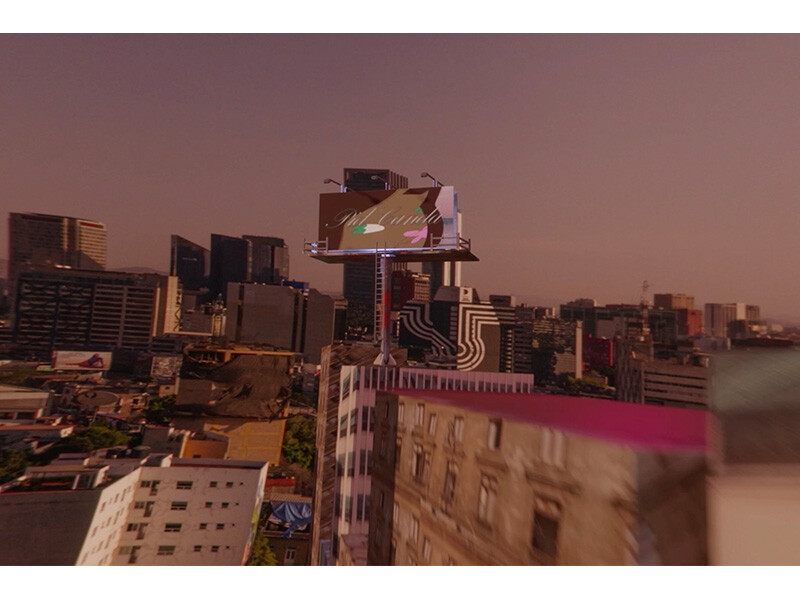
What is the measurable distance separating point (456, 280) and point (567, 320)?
56.2ft

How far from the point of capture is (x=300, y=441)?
1236 inches

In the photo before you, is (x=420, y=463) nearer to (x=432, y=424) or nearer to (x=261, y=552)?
(x=432, y=424)

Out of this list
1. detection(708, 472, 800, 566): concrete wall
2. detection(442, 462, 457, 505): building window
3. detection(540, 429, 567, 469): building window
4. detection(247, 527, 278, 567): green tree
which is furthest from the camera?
detection(247, 527, 278, 567): green tree

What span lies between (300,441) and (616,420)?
30.8 metres

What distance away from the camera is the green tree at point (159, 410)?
116 ft

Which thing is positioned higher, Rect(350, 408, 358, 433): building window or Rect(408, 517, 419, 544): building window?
Rect(408, 517, 419, 544): building window

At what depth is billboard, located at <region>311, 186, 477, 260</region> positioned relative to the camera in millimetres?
12812

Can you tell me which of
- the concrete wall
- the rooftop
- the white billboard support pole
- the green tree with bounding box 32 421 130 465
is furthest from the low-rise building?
the concrete wall

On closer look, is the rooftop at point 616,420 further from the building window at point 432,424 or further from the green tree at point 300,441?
the green tree at point 300,441

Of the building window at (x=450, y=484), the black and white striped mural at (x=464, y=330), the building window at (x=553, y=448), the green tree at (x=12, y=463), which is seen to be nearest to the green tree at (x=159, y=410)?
the green tree at (x=12, y=463)

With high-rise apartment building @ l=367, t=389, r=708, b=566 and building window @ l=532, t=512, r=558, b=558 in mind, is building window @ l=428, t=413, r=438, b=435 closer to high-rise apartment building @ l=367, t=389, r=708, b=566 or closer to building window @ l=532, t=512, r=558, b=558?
high-rise apartment building @ l=367, t=389, r=708, b=566

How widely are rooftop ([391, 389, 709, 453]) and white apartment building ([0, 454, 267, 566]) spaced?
52.6 feet

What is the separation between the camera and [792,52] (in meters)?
13.2

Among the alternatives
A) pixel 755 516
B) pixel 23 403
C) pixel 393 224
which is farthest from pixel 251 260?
pixel 755 516
